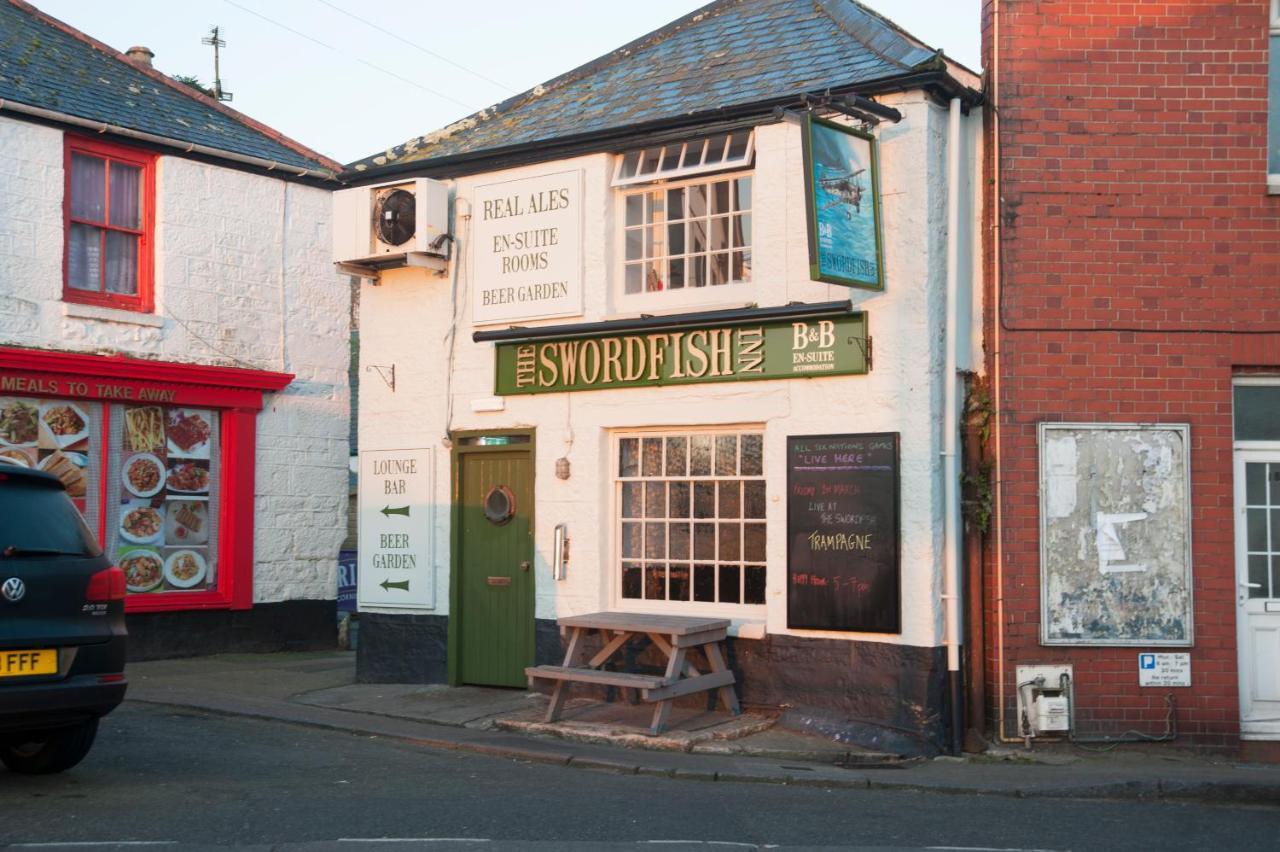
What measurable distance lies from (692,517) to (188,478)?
269 inches

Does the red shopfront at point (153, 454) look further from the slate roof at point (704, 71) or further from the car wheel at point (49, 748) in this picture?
the car wheel at point (49, 748)

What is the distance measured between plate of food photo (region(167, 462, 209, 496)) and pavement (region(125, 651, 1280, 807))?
10.6 ft

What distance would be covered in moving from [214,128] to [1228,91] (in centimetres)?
1124

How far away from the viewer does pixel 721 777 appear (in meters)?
8.70

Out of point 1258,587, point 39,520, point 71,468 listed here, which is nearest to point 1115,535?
point 1258,587

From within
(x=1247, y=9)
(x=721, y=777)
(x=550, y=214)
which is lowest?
(x=721, y=777)

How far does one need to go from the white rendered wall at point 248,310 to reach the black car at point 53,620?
6940 mm

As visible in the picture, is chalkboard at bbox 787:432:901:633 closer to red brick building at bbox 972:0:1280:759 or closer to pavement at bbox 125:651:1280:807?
red brick building at bbox 972:0:1280:759

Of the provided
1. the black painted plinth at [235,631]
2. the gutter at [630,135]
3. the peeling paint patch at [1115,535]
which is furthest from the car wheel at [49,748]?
the black painted plinth at [235,631]

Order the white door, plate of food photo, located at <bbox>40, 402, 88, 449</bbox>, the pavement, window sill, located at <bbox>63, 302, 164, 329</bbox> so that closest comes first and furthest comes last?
the pavement
the white door
plate of food photo, located at <bbox>40, 402, 88, 449</bbox>
window sill, located at <bbox>63, 302, 164, 329</bbox>

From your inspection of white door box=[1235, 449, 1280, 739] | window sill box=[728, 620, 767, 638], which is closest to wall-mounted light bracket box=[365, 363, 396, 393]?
window sill box=[728, 620, 767, 638]

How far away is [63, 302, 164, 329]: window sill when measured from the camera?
1422 cm

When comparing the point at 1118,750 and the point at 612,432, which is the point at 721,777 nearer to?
the point at 1118,750

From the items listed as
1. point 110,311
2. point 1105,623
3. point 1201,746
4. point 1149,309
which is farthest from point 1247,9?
point 110,311
